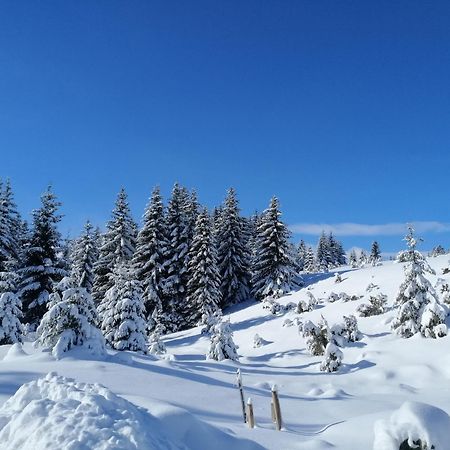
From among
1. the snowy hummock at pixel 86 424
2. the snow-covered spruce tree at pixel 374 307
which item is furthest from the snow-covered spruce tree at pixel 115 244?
the snowy hummock at pixel 86 424

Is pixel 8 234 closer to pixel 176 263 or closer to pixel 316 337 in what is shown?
pixel 176 263

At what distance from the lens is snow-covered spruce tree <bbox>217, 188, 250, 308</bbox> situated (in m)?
42.6

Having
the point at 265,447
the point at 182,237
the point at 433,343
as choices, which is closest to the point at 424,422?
the point at 265,447

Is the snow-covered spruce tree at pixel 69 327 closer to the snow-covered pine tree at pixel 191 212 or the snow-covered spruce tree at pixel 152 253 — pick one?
the snow-covered spruce tree at pixel 152 253

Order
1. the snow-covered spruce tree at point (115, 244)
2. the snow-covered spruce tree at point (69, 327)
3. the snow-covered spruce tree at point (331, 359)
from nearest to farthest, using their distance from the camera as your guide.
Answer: the snow-covered spruce tree at point (69, 327) < the snow-covered spruce tree at point (331, 359) < the snow-covered spruce tree at point (115, 244)

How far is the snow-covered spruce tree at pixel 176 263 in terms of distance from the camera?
126 feet

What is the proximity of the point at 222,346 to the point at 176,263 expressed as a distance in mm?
21061

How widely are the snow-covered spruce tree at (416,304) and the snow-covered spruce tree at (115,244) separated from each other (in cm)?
2358

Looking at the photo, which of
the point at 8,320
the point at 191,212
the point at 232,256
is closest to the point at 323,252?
the point at 232,256

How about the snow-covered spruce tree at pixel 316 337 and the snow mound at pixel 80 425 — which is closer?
the snow mound at pixel 80 425

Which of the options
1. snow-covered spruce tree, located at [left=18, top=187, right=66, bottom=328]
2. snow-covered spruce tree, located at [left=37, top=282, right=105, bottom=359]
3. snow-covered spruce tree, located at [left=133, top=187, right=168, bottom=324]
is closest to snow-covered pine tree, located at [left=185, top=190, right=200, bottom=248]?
snow-covered spruce tree, located at [left=133, top=187, right=168, bottom=324]

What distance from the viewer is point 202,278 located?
37.0 metres

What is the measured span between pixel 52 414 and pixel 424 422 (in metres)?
5.12

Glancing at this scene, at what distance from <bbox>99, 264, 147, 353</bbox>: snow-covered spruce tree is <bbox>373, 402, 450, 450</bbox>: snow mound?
52.5 feet
